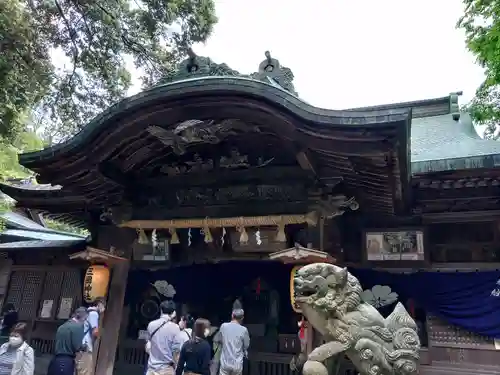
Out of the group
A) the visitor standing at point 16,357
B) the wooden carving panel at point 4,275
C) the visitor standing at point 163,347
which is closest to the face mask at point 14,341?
the visitor standing at point 16,357

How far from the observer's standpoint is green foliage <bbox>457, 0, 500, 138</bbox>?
9859mm

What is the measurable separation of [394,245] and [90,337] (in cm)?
539

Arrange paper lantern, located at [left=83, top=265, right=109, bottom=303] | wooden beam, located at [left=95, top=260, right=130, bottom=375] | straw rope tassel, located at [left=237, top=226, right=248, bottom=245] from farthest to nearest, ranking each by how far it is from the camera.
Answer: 1. paper lantern, located at [left=83, top=265, right=109, bottom=303]
2. wooden beam, located at [left=95, top=260, right=130, bottom=375]
3. straw rope tassel, located at [left=237, top=226, right=248, bottom=245]

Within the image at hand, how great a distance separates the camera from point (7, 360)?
16.5 feet

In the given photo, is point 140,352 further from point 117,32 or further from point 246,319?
point 117,32

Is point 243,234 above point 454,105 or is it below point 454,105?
below

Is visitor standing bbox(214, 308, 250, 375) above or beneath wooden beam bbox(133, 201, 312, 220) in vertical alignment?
beneath

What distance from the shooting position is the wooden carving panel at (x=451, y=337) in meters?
6.52

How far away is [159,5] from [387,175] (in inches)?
367

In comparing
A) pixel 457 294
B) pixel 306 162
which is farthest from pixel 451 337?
pixel 306 162

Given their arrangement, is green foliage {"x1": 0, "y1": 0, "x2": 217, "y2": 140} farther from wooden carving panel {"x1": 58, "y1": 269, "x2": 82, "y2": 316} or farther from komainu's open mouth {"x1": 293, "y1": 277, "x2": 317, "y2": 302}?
komainu's open mouth {"x1": 293, "y1": 277, "x2": 317, "y2": 302}

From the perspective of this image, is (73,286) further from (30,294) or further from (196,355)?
(196,355)

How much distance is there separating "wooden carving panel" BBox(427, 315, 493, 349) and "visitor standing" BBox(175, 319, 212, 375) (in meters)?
3.84

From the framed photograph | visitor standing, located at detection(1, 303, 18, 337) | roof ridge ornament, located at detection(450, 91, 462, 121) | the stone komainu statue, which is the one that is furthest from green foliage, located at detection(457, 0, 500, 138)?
visitor standing, located at detection(1, 303, 18, 337)
